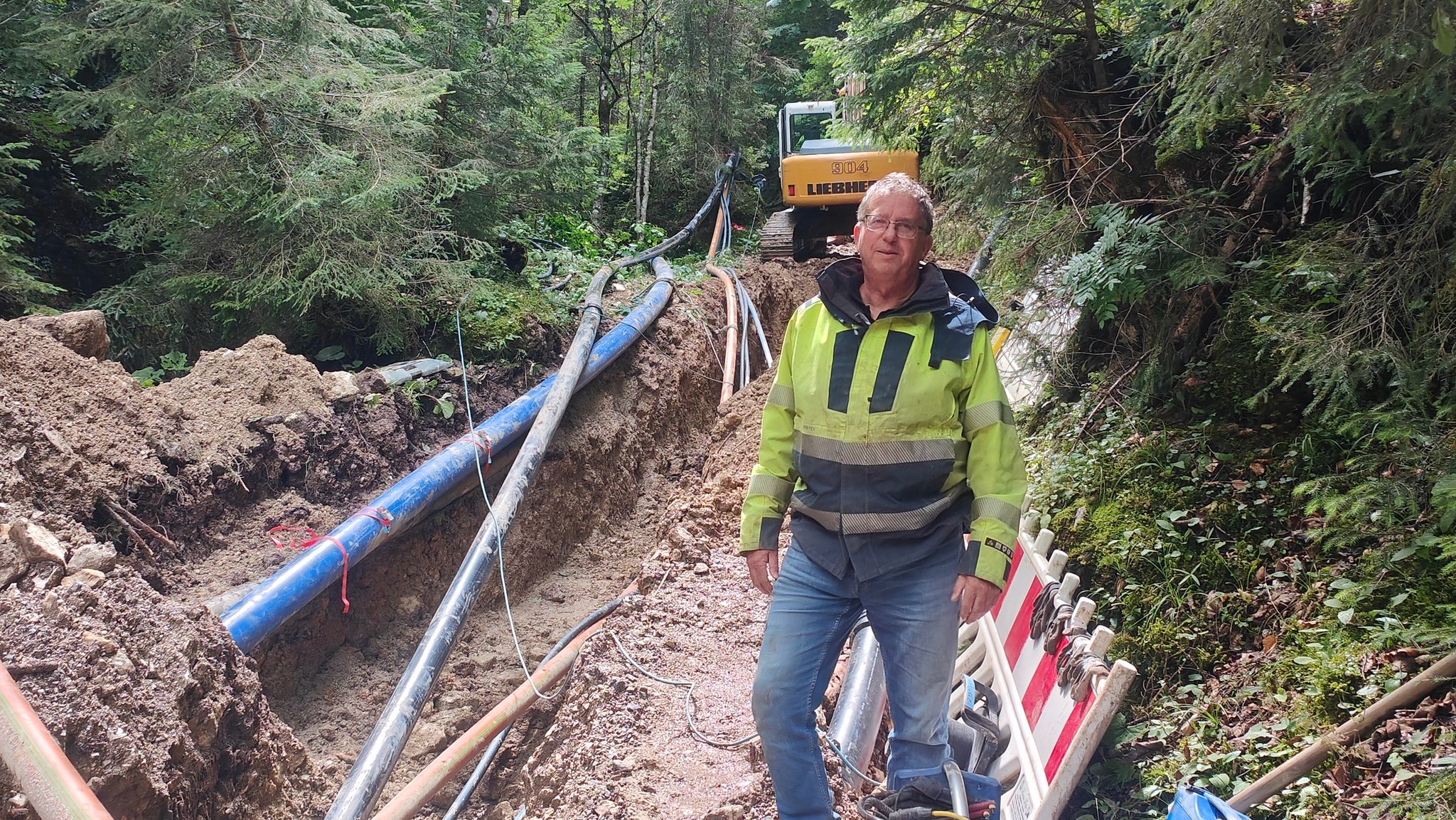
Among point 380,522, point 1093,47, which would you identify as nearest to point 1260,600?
point 1093,47

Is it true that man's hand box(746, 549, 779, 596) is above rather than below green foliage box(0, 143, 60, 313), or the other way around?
below

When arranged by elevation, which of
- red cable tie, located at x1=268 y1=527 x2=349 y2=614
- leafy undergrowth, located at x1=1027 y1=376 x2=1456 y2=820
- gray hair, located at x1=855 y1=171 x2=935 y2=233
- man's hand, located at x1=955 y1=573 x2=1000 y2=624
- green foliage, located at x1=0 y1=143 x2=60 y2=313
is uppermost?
gray hair, located at x1=855 y1=171 x2=935 y2=233

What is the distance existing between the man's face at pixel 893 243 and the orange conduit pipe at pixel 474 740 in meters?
3.01

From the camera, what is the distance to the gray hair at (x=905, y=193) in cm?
225

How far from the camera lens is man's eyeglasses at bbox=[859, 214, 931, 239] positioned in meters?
2.21

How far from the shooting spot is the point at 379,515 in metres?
4.77

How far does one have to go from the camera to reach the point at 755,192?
17547 mm

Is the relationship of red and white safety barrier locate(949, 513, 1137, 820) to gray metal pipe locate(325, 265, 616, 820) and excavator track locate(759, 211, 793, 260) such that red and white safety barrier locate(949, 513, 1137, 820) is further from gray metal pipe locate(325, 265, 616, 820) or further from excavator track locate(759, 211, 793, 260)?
excavator track locate(759, 211, 793, 260)

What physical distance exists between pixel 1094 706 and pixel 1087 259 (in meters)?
2.22

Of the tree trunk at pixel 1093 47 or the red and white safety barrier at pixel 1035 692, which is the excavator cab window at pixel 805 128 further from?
the red and white safety barrier at pixel 1035 692

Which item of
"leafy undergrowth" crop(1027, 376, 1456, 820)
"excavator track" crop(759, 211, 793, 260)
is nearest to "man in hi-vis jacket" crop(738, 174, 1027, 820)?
"leafy undergrowth" crop(1027, 376, 1456, 820)

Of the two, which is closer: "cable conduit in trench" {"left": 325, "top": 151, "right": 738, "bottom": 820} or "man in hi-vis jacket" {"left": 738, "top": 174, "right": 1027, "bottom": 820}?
"man in hi-vis jacket" {"left": 738, "top": 174, "right": 1027, "bottom": 820}

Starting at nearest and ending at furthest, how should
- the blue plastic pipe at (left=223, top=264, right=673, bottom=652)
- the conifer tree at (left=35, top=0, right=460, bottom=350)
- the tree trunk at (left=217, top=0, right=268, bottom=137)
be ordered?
1. the blue plastic pipe at (left=223, top=264, right=673, bottom=652)
2. the conifer tree at (left=35, top=0, right=460, bottom=350)
3. the tree trunk at (left=217, top=0, right=268, bottom=137)

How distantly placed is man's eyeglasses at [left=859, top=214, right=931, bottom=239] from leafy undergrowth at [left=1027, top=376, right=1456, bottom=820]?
177cm
